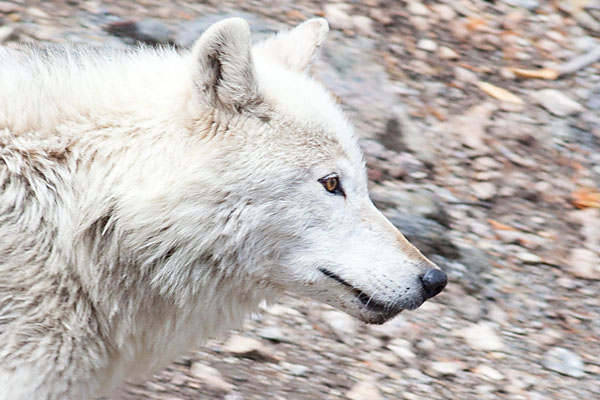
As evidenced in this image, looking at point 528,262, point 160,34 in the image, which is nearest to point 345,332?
point 528,262

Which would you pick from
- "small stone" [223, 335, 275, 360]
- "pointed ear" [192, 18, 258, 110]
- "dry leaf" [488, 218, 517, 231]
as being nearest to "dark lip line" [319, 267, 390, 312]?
"pointed ear" [192, 18, 258, 110]

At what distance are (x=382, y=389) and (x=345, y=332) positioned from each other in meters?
0.51

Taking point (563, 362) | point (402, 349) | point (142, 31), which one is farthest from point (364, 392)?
point (142, 31)

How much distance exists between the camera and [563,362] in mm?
5246

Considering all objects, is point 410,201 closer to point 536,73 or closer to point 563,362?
point 563,362

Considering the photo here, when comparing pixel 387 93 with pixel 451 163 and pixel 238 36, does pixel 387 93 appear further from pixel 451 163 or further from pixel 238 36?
pixel 238 36

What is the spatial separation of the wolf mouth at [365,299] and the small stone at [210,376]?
1.28 metres

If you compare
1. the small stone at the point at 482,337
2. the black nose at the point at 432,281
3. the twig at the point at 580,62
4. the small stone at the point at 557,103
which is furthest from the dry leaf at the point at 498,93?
the black nose at the point at 432,281

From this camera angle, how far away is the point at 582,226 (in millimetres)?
6332

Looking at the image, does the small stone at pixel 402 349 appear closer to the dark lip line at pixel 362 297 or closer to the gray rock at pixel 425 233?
the gray rock at pixel 425 233

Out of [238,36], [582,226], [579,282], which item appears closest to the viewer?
[238,36]

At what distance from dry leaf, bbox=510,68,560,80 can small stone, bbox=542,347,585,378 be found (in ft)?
10.4

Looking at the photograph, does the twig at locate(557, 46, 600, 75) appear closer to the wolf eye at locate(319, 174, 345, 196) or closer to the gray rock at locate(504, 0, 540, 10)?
the gray rock at locate(504, 0, 540, 10)

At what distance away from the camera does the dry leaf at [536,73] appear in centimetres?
758
